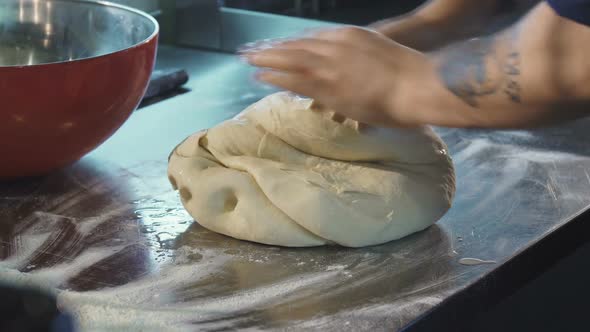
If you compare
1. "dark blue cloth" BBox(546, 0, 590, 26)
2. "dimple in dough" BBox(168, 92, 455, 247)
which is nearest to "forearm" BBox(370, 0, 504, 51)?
"dimple in dough" BBox(168, 92, 455, 247)

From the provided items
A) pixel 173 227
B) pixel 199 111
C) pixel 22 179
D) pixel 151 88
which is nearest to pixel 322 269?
pixel 173 227

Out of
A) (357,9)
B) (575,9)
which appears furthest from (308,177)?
(357,9)

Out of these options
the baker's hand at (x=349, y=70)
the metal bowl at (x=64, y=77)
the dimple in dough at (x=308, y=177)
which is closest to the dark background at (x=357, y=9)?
the metal bowl at (x=64, y=77)

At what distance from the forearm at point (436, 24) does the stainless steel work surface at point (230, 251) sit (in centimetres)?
21

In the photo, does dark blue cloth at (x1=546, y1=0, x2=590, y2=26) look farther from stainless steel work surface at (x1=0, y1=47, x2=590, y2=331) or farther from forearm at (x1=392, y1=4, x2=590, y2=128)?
stainless steel work surface at (x1=0, y1=47, x2=590, y2=331)

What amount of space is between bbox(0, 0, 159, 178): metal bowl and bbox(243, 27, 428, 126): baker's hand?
29 cm

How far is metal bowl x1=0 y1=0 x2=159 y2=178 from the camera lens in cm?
124

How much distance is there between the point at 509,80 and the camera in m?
0.93

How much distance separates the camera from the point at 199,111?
1717 millimetres

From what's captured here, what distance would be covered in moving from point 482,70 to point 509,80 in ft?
0.13

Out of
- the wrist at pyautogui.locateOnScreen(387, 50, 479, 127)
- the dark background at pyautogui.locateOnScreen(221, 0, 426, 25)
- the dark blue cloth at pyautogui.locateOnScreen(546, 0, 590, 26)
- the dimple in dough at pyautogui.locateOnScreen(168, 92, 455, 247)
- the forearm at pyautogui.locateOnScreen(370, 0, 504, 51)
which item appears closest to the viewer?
the dark blue cloth at pyautogui.locateOnScreen(546, 0, 590, 26)

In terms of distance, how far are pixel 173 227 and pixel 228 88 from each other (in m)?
0.64

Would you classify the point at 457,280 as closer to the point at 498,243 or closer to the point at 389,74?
the point at 498,243

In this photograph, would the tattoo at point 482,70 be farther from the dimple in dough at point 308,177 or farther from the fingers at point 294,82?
the dimple in dough at point 308,177
